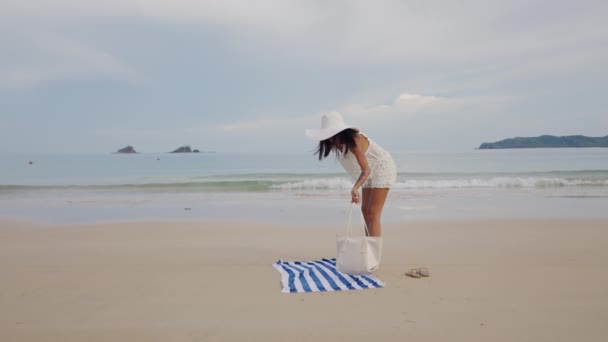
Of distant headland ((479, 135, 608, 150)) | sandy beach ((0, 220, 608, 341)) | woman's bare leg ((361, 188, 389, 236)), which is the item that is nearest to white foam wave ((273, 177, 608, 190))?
sandy beach ((0, 220, 608, 341))

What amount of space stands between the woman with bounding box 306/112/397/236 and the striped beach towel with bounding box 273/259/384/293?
0.64 m

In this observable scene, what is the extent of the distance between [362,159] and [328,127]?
A: 0.48m

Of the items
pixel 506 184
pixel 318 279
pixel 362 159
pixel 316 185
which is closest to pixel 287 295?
pixel 318 279

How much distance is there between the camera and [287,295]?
3785 mm

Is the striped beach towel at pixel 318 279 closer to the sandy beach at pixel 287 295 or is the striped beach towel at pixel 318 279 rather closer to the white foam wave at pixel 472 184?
the sandy beach at pixel 287 295

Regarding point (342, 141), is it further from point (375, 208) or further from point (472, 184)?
point (472, 184)

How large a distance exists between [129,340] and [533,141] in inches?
2627

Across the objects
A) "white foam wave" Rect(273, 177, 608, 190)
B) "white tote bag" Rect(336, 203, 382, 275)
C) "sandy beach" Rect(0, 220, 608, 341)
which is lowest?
"sandy beach" Rect(0, 220, 608, 341)

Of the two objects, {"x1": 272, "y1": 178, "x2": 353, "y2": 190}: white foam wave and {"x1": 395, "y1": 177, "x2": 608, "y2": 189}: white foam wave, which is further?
{"x1": 272, "y1": 178, "x2": 353, "y2": 190}: white foam wave

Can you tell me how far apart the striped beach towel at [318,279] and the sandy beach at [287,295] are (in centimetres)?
11

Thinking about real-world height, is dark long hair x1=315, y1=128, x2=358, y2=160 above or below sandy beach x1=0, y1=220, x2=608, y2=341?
above

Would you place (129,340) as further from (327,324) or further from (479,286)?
(479,286)

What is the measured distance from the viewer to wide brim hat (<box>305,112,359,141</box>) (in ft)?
14.0

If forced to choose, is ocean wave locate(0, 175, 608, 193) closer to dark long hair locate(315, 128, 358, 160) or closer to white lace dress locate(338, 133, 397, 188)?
white lace dress locate(338, 133, 397, 188)
